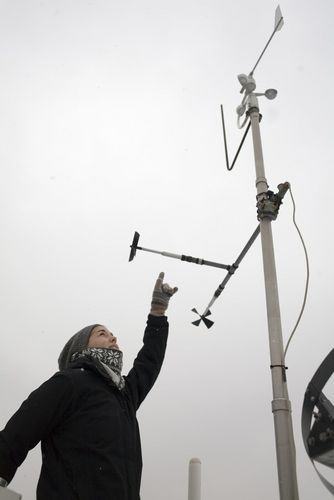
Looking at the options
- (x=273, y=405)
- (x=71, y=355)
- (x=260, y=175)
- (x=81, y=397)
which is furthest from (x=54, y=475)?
(x=260, y=175)

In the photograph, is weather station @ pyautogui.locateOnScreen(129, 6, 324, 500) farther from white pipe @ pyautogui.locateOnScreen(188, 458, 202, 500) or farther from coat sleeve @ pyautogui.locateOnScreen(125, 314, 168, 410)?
white pipe @ pyautogui.locateOnScreen(188, 458, 202, 500)

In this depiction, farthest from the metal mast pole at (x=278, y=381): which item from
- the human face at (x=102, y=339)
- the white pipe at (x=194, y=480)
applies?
the white pipe at (x=194, y=480)

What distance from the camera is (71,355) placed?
261 centimetres

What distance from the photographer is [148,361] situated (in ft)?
8.89

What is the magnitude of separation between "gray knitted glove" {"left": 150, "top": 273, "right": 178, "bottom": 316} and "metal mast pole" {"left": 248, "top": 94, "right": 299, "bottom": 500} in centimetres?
79

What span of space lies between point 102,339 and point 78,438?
77 centimetres

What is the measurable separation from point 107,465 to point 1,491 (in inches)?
18.0

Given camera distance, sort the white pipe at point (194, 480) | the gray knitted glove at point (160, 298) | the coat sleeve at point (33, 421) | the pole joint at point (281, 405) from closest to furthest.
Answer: the coat sleeve at point (33, 421) → the pole joint at point (281, 405) → the gray knitted glove at point (160, 298) → the white pipe at point (194, 480)

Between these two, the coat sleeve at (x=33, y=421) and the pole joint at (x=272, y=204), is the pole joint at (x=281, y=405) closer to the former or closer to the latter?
the coat sleeve at (x=33, y=421)

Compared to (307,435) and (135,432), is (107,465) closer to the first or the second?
(135,432)

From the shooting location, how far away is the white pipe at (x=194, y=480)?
11.9 ft

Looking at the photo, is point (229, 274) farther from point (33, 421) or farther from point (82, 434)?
point (33, 421)

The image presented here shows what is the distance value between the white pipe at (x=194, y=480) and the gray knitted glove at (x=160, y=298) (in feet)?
6.06

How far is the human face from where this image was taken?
8.44ft
